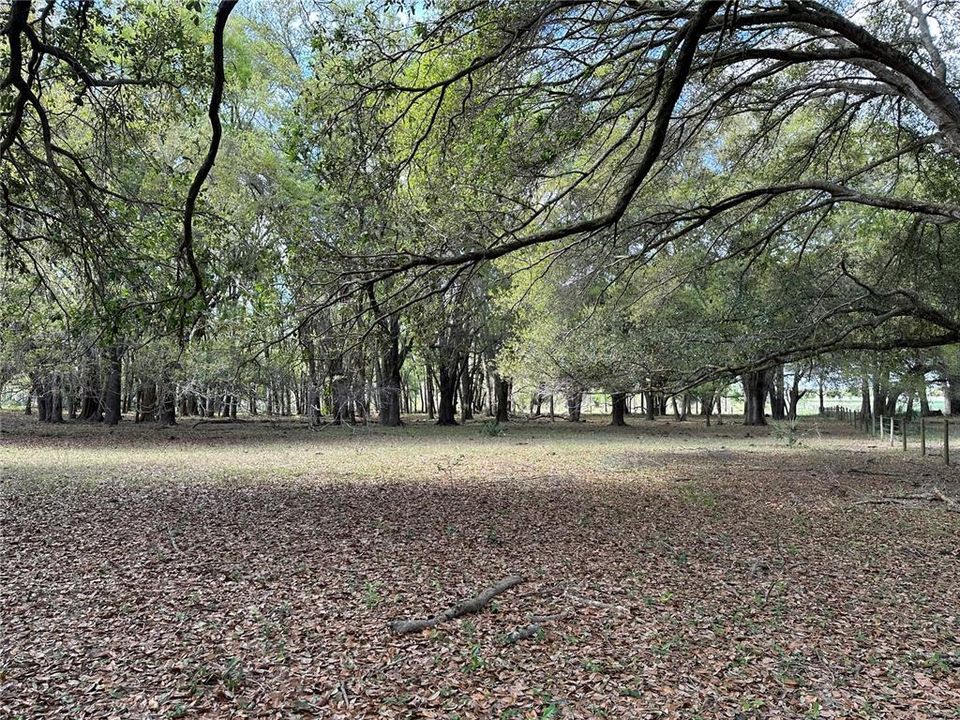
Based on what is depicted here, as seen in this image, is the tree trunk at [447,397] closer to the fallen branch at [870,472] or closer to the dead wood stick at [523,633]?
the fallen branch at [870,472]

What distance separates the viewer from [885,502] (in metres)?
8.37

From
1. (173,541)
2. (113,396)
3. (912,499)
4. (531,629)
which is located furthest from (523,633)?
(113,396)

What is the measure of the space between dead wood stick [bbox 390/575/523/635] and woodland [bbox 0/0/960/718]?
0.11 ft

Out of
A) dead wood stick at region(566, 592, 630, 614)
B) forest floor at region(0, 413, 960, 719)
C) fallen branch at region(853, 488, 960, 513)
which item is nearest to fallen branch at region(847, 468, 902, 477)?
forest floor at region(0, 413, 960, 719)

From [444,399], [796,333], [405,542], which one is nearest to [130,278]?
[405,542]

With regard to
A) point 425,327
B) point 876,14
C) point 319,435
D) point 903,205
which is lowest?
point 319,435

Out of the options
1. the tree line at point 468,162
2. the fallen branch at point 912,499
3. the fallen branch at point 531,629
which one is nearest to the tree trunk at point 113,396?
the tree line at point 468,162

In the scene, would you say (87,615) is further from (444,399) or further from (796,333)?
(444,399)

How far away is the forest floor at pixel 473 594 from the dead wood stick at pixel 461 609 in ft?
0.24

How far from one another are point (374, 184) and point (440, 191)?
2.57 feet

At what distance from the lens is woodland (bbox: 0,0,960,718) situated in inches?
135

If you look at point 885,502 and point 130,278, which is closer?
point 130,278

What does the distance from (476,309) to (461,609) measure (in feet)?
24.6

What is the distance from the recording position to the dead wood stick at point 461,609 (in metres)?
3.91
